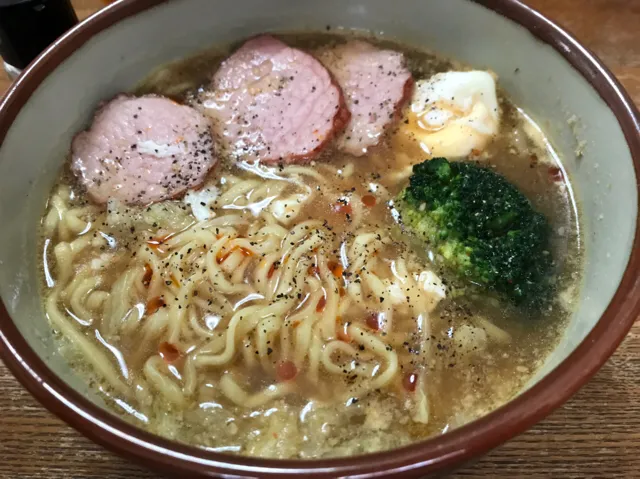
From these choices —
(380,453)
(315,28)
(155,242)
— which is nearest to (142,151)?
(155,242)

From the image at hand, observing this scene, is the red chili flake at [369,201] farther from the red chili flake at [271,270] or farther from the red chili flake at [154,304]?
the red chili flake at [154,304]

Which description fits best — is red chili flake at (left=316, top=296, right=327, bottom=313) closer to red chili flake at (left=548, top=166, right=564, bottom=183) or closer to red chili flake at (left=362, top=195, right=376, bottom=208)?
red chili flake at (left=362, top=195, right=376, bottom=208)

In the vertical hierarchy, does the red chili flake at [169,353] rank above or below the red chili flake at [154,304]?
below

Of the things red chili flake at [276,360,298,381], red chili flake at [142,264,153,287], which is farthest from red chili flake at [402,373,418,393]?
red chili flake at [142,264,153,287]

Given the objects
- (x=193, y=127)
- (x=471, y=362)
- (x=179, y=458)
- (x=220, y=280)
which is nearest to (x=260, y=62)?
(x=193, y=127)

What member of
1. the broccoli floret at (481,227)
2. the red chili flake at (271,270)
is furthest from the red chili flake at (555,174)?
the red chili flake at (271,270)

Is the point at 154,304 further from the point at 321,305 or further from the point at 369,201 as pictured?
the point at 369,201
